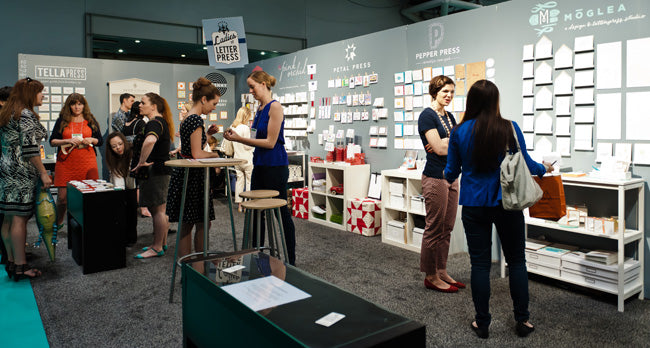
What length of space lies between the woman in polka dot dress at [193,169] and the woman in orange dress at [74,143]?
1.74 meters

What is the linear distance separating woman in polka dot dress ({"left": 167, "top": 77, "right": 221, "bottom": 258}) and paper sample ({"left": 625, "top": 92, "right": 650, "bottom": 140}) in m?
3.06

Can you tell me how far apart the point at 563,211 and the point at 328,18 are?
8821mm

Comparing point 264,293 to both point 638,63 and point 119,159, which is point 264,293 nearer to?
point 638,63

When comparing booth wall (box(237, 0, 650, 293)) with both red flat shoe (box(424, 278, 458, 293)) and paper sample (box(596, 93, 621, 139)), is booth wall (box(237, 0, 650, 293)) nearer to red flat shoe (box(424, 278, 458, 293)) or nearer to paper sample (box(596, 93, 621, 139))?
paper sample (box(596, 93, 621, 139))

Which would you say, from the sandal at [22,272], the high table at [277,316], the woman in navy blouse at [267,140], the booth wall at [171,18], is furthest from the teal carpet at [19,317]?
the booth wall at [171,18]

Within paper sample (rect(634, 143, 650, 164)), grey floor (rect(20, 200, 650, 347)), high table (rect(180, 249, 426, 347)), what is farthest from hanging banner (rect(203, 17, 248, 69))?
high table (rect(180, 249, 426, 347))

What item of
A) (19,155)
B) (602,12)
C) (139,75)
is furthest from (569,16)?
(139,75)

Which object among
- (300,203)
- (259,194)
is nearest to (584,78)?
(259,194)

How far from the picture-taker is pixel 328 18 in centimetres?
1070

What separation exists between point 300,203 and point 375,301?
10.9 ft

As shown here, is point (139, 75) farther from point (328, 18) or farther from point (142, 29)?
point (328, 18)

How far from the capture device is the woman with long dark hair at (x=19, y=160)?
11.8 feet

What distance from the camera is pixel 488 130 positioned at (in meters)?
2.53

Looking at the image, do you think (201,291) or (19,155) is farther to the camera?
(19,155)
